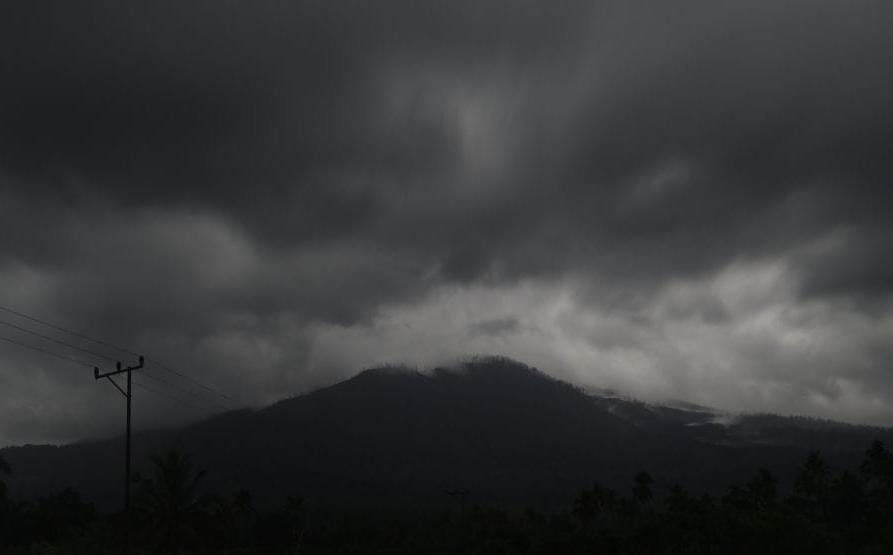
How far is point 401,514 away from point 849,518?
355ft

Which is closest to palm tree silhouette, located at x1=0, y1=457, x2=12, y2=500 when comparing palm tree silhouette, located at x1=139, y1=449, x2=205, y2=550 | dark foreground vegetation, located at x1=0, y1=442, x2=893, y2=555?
dark foreground vegetation, located at x1=0, y1=442, x2=893, y2=555

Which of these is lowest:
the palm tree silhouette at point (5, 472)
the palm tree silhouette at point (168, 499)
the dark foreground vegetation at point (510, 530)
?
the dark foreground vegetation at point (510, 530)

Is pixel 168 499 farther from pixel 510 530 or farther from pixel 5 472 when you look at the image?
pixel 510 530

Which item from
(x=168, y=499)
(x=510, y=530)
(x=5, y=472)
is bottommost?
(x=510, y=530)

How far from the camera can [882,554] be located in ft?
160

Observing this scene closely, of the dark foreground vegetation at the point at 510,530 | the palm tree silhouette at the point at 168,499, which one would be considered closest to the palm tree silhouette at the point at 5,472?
the dark foreground vegetation at the point at 510,530

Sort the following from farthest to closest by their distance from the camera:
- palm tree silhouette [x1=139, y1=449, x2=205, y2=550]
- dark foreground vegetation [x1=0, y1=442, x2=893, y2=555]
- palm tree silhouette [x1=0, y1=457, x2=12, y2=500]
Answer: palm tree silhouette [x1=0, y1=457, x2=12, y2=500] → palm tree silhouette [x1=139, y1=449, x2=205, y2=550] → dark foreground vegetation [x1=0, y1=442, x2=893, y2=555]

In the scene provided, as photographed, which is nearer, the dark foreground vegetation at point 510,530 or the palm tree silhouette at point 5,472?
the dark foreground vegetation at point 510,530

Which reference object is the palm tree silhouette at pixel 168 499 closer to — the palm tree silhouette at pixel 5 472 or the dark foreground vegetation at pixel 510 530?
the dark foreground vegetation at pixel 510 530

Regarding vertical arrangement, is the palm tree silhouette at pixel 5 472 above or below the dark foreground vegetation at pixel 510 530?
above

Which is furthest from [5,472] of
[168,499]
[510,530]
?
[510,530]

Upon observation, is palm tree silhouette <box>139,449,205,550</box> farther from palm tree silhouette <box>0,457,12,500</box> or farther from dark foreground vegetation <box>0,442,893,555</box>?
palm tree silhouette <box>0,457,12,500</box>

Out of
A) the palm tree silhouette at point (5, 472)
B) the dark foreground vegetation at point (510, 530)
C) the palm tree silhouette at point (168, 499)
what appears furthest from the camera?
the palm tree silhouette at point (5, 472)

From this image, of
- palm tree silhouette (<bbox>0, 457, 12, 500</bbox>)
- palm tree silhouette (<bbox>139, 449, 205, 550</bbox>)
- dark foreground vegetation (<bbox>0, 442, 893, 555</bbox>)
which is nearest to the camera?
dark foreground vegetation (<bbox>0, 442, 893, 555</bbox>)
